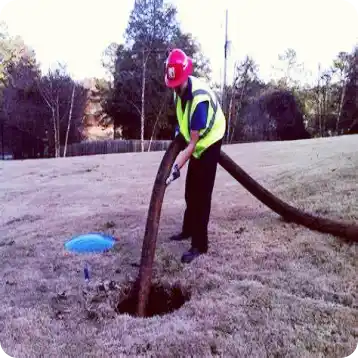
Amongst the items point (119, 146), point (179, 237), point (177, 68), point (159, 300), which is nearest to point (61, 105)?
point (119, 146)

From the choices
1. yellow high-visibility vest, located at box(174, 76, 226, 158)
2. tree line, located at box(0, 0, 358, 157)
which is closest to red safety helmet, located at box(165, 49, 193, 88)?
yellow high-visibility vest, located at box(174, 76, 226, 158)

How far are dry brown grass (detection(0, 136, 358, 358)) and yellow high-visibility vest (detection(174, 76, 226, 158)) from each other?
1.24 m

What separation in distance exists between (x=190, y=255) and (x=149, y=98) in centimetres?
2536

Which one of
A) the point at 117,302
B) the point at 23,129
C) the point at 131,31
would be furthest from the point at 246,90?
the point at 117,302

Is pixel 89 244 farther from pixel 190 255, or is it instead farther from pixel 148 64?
pixel 148 64

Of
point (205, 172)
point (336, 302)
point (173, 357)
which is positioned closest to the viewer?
point (173, 357)

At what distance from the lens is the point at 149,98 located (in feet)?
95.1

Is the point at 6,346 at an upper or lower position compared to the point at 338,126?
lower

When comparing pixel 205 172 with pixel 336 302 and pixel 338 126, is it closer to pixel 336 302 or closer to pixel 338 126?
pixel 336 302

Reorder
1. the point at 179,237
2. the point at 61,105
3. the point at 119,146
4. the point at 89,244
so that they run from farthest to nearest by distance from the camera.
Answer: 1. the point at 61,105
2. the point at 119,146
3. the point at 179,237
4. the point at 89,244

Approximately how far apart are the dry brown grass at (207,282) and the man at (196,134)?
450mm

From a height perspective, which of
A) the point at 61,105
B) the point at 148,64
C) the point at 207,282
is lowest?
the point at 207,282

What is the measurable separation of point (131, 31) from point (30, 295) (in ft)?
90.4

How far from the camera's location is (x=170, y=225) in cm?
586
